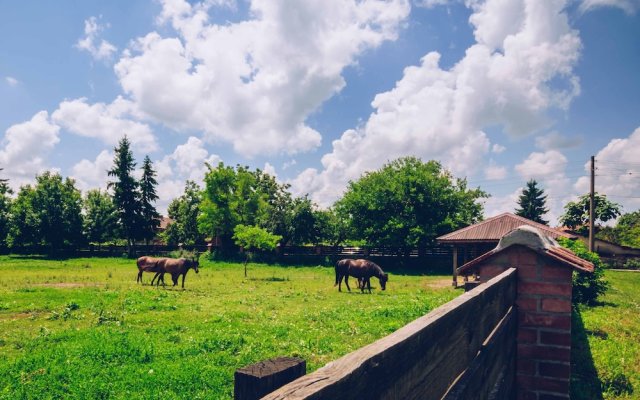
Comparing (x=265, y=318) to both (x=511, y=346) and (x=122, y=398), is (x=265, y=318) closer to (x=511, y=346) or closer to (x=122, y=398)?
(x=122, y=398)

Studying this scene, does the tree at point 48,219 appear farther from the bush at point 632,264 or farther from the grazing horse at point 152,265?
the bush at point 632,264

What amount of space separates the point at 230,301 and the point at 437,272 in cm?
2393

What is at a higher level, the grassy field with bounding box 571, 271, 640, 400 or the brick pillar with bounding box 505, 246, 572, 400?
the brick pillar with bounding box 505, 246, 572, 400

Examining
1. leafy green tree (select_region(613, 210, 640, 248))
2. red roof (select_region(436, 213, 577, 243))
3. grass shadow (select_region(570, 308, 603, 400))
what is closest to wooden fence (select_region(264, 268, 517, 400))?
grass shadow (select_region(570, 308, 603, 400))

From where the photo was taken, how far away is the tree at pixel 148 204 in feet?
153

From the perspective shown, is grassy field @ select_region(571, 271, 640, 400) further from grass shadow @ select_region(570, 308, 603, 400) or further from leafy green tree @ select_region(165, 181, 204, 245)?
leafy green tree @ select_region(165, 181, 204, 245)

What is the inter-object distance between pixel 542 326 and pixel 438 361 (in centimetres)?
237

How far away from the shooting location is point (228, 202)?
41.9 metres

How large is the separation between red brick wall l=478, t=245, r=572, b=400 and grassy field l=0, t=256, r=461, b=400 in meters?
3.78

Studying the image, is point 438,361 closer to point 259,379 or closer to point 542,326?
point 259,379

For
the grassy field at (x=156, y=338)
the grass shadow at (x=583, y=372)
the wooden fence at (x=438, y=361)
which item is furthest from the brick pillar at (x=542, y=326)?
the grassy field at (x=156, y=338)

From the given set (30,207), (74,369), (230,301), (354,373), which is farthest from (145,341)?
(30,207)

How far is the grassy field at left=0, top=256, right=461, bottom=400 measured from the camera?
5.49 m

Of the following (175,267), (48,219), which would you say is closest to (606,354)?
(175,267)
